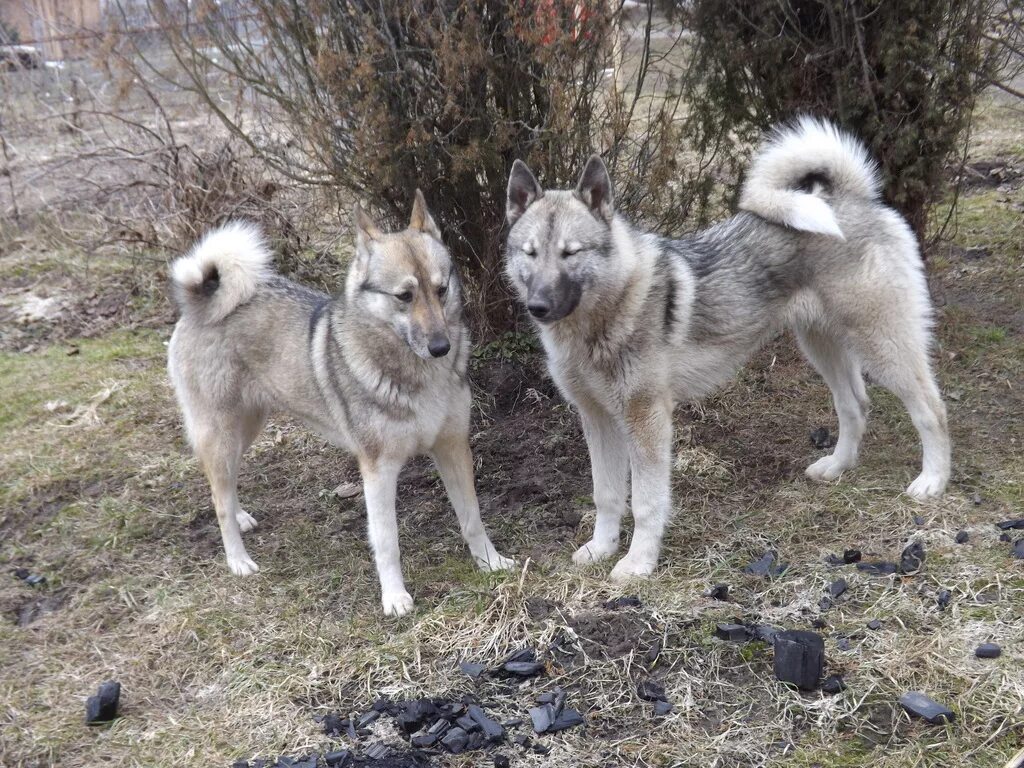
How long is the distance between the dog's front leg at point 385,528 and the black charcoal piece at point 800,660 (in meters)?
1.63

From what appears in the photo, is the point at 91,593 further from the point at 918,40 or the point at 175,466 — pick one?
the point at 918,40

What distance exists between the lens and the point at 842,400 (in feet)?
15.6

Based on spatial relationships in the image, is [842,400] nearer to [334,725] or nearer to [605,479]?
[605,479]

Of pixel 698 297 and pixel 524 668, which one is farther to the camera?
pixel 698 297

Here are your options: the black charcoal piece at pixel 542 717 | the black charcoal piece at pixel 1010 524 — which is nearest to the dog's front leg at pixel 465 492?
the black charcoal piece at pixel 542 717

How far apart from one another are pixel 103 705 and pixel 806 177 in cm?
387

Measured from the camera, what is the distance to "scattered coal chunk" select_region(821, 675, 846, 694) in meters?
3.11

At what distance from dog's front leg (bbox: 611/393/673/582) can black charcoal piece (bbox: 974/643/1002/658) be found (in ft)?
4.44

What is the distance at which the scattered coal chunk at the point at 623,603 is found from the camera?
3.70 metres

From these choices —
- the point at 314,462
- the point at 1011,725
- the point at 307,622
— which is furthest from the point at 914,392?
the point at 314,462

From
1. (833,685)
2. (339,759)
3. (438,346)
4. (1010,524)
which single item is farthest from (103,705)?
(1010,524)

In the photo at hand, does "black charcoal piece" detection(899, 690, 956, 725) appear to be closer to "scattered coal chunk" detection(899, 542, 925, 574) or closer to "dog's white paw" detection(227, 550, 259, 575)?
"scattered coal chunk" detection(899, 542, 925, 574)

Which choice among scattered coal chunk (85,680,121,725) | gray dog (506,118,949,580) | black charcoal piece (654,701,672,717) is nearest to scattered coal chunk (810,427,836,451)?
gray dog (506,118,949,580)

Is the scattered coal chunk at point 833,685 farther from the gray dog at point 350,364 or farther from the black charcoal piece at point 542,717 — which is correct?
the gray dog at point 350,364
